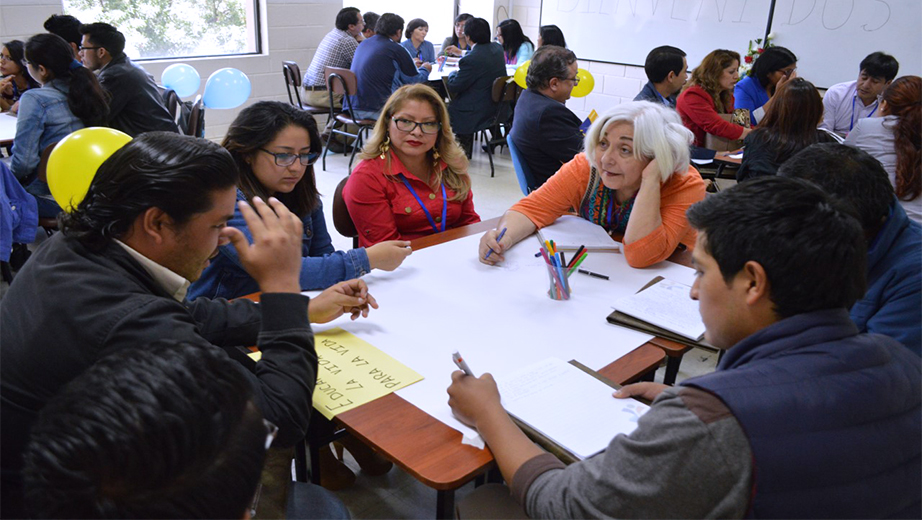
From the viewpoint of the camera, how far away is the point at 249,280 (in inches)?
73.1

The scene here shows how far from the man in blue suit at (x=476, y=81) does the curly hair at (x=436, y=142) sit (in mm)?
3370

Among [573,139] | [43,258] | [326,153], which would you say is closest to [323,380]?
[43,258]

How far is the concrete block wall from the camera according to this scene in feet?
19.6

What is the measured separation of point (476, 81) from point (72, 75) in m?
3.25

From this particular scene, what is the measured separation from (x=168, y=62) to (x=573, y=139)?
3.98 metres

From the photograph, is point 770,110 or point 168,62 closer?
point 770,110

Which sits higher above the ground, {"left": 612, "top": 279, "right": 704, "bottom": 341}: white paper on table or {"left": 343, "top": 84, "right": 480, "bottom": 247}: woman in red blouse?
{"left": 343, "top": 84, "right": 480, "bottom": 247}: woman in red blouse

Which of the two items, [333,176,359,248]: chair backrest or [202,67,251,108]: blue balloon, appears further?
[202,67,251,108]: blue balloon

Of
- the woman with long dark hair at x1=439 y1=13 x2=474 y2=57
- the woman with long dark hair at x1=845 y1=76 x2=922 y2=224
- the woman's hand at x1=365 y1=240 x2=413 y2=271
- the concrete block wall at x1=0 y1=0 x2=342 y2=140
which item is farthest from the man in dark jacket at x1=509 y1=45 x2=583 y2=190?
the woman with long dark hair at x1=439 y1=13 x2=474 y2=57

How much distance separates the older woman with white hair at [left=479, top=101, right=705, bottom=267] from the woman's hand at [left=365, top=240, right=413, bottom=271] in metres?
0.28

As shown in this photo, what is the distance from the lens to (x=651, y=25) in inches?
258

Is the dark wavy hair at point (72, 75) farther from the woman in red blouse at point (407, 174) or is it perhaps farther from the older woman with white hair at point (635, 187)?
the older woman with white hair at point (635, 187)

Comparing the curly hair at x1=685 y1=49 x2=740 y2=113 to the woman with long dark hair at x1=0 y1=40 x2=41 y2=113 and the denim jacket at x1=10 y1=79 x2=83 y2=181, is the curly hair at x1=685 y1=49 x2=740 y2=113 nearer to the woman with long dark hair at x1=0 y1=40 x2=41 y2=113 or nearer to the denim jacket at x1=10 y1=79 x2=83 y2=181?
the denim jacket at x1=10 y1=79 x2=83 y2=181

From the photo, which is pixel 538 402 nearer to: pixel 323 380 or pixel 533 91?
pixel 323 380
